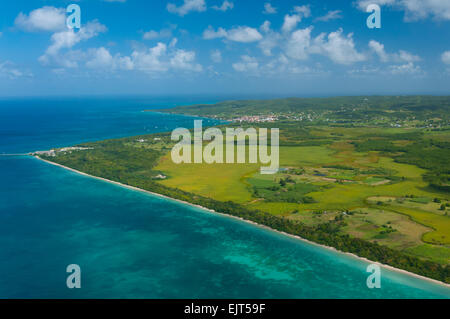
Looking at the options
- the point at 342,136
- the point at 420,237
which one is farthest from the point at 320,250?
the point at 342,136

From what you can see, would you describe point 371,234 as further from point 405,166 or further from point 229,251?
point 405,166
